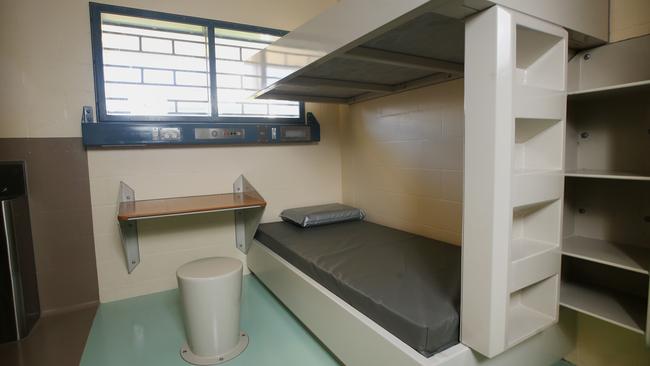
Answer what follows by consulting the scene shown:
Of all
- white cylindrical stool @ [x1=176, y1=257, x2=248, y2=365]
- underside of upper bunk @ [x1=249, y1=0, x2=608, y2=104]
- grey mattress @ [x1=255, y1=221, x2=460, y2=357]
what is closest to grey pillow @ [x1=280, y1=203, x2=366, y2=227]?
grey mattress @ [x1=255, y1=221, x2=460, y2=357]

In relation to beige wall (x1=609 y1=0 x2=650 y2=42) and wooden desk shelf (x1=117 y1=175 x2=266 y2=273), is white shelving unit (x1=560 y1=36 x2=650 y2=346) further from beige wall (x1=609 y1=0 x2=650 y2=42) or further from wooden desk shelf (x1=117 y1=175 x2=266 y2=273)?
wooden desk shelf (x1=117 y1=175 x2=266 y2=273)

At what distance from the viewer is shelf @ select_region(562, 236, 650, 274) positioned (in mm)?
1164

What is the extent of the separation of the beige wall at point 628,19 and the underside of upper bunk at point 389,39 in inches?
1.5

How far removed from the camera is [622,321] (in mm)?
1181

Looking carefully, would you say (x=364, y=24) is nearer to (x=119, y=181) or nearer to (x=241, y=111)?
(x=241, y=111)

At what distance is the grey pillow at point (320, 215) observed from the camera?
2580 millimetres

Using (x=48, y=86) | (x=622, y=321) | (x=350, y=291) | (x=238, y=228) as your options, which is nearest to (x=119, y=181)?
(x=48, y=86)

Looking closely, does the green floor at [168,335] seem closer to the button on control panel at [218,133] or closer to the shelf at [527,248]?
the shelf at [527,248]

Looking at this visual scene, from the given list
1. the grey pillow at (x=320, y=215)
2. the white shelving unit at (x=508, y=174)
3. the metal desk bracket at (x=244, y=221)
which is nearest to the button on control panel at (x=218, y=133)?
the metal desk bracket at (x=244, y=221)

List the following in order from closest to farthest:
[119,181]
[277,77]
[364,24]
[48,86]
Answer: [364,24] → [277,77] → [48,86] → [119,181]

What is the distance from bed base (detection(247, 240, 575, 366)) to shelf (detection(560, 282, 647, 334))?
0.19 m

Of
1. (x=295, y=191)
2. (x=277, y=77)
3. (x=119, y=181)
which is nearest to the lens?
(x=277, y=77)

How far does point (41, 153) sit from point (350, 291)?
2.19m

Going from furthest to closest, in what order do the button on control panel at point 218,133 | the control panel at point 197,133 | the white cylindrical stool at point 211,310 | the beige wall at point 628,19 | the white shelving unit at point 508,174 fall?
the button on control panel at point 218,133, the control panel at point 197,133, the white cylindrical stool at point 211,310, the beige wall at point 628,19, the white shelving unit at point 508,174
